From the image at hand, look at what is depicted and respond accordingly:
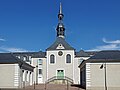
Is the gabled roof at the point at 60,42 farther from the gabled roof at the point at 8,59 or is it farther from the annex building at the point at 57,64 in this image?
the gabled roof at the point at 8,59

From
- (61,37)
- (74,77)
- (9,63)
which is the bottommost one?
(74,77)

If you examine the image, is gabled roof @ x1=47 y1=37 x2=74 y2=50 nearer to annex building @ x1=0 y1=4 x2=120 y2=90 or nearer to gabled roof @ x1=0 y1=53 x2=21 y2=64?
annex building @ x1=0 y1=4 x2=120 y2=90

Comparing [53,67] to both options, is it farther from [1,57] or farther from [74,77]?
[1,57]

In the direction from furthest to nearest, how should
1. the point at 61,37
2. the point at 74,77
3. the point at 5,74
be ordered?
the point at 61,37
the point at 74,77
the point at 5,74

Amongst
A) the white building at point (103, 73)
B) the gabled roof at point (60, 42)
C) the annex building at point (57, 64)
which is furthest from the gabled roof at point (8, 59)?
the gabled roof at point (60, 42)

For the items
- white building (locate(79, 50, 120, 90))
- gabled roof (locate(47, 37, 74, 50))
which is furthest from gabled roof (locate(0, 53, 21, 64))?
gabled roof (locate(47, 37, 74, 50))

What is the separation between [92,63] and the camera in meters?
27.9

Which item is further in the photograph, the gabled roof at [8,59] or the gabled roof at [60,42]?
the gabled roof at [60,42]

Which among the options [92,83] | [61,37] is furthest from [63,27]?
[92,83]

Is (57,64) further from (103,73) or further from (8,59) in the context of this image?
(103,73)

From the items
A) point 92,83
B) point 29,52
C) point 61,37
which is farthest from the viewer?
point 29,52

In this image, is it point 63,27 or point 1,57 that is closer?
point 1,57

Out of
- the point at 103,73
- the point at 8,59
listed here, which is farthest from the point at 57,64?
the point at 103,73

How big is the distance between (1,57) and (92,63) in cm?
1185
